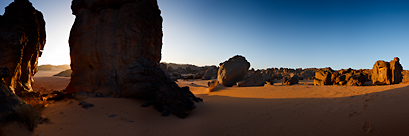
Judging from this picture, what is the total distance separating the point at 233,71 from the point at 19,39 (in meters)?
15.2

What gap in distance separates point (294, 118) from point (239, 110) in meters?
1.99

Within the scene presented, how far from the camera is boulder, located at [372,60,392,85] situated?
13.1m

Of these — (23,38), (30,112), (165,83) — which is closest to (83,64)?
(23,38)

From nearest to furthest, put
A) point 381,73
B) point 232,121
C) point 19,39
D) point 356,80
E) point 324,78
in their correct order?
1. point 232,121
2. point 19,39
3. point 356,80
4. point 381,73
5. point 324,78

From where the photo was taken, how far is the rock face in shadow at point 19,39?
682cm

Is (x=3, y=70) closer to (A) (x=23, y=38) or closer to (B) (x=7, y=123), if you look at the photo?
(B) (x=7, y=123)

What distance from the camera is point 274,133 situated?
178 inches

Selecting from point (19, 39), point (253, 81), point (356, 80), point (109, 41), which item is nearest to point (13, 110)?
point (19, 39)

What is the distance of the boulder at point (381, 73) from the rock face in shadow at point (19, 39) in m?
22.6

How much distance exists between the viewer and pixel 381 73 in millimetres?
13727

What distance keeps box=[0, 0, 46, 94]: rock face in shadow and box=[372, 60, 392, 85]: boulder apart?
74.2ft

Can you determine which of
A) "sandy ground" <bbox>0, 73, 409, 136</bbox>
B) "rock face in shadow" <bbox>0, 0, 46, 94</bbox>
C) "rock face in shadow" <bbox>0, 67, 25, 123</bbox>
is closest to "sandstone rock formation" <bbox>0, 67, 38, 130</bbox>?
"rock face in shadow" <bbox>0, 67, 25, 123</bbox>

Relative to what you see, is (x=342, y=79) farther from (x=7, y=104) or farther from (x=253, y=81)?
(x=7, y=104)

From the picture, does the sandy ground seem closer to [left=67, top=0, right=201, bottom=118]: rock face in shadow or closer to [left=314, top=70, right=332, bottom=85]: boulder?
[left=67, top=0, right=201, bottom=118]: rock face in shadow
